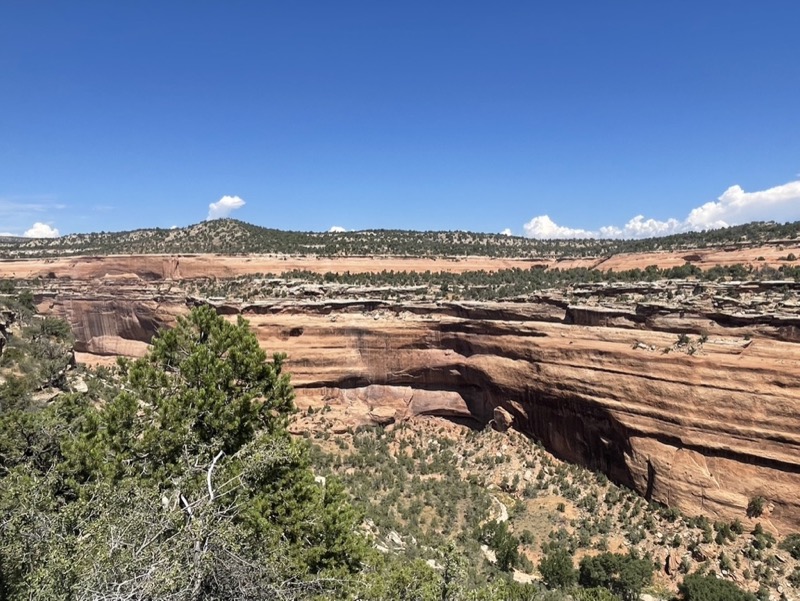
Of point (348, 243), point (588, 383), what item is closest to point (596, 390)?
point (588, 383)

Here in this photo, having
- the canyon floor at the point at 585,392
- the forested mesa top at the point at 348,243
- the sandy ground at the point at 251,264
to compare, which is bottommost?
the canyon floor at the point at 585,392

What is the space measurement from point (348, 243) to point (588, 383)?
38.6m

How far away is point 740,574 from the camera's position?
16703mm

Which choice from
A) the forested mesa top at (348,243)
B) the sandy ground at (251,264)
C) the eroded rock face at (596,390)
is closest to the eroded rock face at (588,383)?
the eroded rock face at (596,390)

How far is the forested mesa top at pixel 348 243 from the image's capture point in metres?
48.3

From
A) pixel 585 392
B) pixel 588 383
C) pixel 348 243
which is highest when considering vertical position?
pixel 348 243

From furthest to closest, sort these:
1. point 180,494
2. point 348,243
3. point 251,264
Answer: point 348,243 < point 251,264 < point 180,494

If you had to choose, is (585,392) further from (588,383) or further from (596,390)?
(596,390)

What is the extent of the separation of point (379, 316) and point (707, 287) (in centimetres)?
1849

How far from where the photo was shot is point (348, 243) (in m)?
56.7

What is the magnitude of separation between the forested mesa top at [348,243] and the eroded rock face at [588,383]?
19.1 meters

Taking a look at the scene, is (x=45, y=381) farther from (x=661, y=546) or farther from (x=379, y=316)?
(x=661, y=546)

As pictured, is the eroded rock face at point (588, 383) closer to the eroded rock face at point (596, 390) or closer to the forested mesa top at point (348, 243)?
the eroded rock face at point (596, 390)

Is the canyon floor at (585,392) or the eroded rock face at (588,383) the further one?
the eroded rock face at (588,383)
